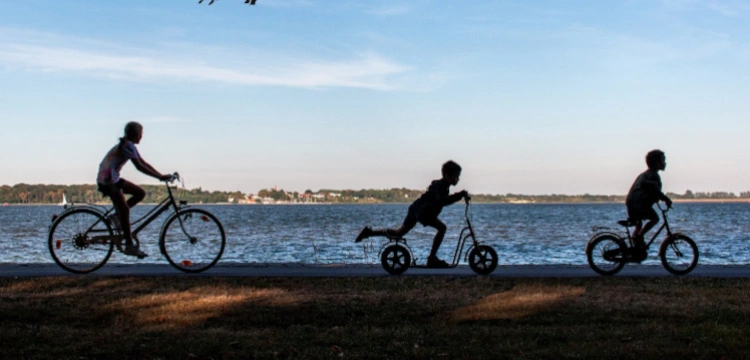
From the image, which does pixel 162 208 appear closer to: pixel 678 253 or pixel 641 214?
pixel 641 214

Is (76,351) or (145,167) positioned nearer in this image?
(76,351)

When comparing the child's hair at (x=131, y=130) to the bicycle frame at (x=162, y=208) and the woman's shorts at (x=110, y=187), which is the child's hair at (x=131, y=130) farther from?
the bicycle frame at (x=162, y=208)

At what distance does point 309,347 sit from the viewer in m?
6.89

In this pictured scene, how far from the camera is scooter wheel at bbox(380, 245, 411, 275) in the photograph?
11188 mm

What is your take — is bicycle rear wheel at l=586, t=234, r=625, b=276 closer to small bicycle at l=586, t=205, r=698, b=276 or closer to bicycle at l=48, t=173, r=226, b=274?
small bicycle at l=586, t=205, r=698, b=276

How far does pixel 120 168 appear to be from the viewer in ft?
32.5

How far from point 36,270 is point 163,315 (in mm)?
4413

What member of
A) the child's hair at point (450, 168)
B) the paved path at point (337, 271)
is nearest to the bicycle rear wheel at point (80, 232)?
the paved path at point (337, 271)

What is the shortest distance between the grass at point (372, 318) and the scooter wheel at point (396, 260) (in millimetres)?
868

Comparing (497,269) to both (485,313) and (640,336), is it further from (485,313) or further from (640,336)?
(640,336)

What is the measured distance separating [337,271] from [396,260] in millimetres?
886

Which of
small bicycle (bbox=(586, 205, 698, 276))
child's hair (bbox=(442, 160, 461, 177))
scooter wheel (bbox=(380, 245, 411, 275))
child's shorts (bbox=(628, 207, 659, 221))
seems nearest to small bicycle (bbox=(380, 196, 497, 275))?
scooter wheel (bbox=(380, 245, 411, 275))

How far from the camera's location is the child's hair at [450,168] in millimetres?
10938

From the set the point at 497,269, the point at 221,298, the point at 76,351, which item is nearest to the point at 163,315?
the point at 221,298
